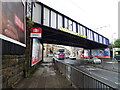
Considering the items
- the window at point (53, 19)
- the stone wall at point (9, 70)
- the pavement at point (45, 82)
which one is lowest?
the pavement at point (45, 82)

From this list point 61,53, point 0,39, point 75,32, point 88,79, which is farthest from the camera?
point 61,53

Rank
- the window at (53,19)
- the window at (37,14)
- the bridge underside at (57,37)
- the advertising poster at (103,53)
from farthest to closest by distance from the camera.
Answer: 1. the advertising poster at (103,53)
2. the bridge underside at (57,37)
3. the window at (53,19)
4. the window at (37,14)

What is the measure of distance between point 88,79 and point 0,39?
3.96m

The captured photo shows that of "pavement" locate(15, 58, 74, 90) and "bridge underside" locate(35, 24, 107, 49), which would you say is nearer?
"pavement" locate(15, 58, 74, 90)

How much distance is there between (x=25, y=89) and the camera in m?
4.96

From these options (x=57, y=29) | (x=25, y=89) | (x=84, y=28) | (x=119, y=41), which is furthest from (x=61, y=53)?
(x=119, y=41)

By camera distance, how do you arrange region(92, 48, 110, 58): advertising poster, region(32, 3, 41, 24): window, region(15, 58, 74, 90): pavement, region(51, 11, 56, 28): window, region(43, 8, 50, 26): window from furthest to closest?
1. region(92, 48, 110, 58): advertising poster
2. region(51, 11, 56, 28): window
3. region(43, 8, 50, 26): window
4. region(32, 3, 41, 24): window
5. region(15, 58, 74, 90): pavement

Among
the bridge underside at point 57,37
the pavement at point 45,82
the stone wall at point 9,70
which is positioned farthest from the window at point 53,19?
the stone wall at point 9,70

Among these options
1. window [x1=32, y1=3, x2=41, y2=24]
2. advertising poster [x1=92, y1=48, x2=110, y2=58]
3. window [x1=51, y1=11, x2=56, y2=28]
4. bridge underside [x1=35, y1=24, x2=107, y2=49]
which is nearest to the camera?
window [x1=32, y1=3, x2=41, y2=24]

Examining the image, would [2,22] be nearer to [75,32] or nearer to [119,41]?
[75,32]

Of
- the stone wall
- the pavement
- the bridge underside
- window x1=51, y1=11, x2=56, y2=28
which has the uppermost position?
window x1=51, y1=11, x2=56, y2=28

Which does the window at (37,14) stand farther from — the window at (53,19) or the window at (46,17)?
the window at (53,19)

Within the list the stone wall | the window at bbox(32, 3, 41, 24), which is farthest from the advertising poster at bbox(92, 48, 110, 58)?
the stone wall

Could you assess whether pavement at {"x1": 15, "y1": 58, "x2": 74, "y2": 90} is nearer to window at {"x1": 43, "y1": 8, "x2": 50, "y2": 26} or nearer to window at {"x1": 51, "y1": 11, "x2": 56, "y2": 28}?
window at {"x1": 43, "y1": 8, "x2": 50, "y2": 26}
